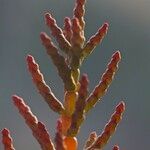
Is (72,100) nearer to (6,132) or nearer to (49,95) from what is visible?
(49,95)

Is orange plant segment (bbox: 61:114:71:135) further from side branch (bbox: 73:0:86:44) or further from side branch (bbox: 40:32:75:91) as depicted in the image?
side branch (bbox: 73:0:86:44)

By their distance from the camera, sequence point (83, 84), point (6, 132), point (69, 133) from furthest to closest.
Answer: point (69, 133), point (6, 132), point (83, 84)

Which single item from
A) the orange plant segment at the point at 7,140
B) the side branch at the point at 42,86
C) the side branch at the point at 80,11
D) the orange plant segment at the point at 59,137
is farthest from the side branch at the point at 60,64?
the orange plant segment at the point at 59,137

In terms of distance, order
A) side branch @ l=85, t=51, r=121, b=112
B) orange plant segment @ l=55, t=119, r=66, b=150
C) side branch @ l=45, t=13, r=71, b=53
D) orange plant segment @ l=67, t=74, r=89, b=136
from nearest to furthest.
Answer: orange plant segment @ l=55, t=119, r=66, b=150 < orange plant segment @ l=67, t=74, r=89, b=136 < side branch @ l=85, t=51, r=121, b=112 < side branch @ l=45, t=13, r=71, b=53

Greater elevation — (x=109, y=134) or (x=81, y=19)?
(x=81, y=19)

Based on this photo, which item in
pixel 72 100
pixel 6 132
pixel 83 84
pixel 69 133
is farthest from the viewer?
pixel 72 100

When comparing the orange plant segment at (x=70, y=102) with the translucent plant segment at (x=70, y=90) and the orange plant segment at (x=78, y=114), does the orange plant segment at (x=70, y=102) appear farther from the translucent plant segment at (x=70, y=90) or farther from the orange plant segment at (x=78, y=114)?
the orange plant segment at (x=78, y=114)

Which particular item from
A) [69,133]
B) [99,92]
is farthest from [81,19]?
[69,133]

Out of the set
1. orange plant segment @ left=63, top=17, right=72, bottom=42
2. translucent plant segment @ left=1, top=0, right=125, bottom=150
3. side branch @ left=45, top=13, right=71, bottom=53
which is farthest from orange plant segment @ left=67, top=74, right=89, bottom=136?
orange plant segment @ left=63, top=17, right=72, bottom=42
